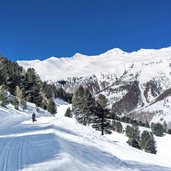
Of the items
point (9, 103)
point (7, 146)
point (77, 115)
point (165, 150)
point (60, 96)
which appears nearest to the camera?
point (7, 146)

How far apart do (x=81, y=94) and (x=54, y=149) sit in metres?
58.7

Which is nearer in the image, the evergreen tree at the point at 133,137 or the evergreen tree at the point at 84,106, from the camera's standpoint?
the evergreen tree at the point at 84,106

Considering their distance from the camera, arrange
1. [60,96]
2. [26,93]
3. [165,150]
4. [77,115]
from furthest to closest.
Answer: [60,96] < [165,150] < [26,93] < [77,115]

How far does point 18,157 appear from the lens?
45.4 ft

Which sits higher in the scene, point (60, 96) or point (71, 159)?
point (60, 96)

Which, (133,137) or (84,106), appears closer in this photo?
(84,106)

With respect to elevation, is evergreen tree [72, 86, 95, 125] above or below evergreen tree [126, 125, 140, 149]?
above

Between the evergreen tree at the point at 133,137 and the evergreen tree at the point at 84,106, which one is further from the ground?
the evergreen tree at the point at 84,106

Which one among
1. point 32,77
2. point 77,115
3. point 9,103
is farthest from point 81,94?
point 32,77

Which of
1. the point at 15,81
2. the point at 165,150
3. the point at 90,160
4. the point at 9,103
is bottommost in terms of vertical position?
the point at 165,150

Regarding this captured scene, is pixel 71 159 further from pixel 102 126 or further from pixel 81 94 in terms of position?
pixel 81 94

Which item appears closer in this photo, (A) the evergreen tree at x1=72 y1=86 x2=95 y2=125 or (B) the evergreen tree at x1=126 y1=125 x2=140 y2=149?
(A) the evergreen tree at x1=72 y1=86 x2=95 y2=125

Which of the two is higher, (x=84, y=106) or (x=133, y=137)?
(x=84, y=106)

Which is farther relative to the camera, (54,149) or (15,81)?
(15,81)
